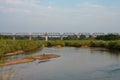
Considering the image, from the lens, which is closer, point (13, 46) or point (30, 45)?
point (13, 46)

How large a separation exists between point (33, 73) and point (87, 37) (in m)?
54.0

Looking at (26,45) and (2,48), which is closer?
(2,48)

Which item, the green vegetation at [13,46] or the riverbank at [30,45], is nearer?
the green vegetation at [13,46]

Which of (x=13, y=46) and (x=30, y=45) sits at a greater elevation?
(x=13, y=46)

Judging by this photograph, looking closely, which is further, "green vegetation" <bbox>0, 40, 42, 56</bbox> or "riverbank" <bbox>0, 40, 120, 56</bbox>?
"riverbank" <bbox>0, 40, 120, 56</bbox>

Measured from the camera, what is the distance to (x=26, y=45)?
47.8 m

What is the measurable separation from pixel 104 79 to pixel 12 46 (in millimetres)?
25504

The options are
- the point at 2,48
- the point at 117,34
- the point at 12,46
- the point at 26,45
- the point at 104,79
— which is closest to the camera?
the point at 104,79

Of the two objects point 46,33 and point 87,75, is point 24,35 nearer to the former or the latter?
point 46,33

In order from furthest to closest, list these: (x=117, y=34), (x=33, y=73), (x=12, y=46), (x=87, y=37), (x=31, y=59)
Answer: (x=87, y=37), (x=117, y=34), (x=12, y=46), (x=31, y=59), (x=33, y=73)

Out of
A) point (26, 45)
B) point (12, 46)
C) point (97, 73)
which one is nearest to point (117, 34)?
point (26, 45)

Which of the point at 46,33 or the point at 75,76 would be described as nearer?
the point at 75,76

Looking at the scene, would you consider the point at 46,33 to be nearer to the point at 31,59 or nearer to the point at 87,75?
→ the point at 31,59

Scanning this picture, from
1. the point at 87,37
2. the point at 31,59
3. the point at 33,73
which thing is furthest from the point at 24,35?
the point at 33,73
